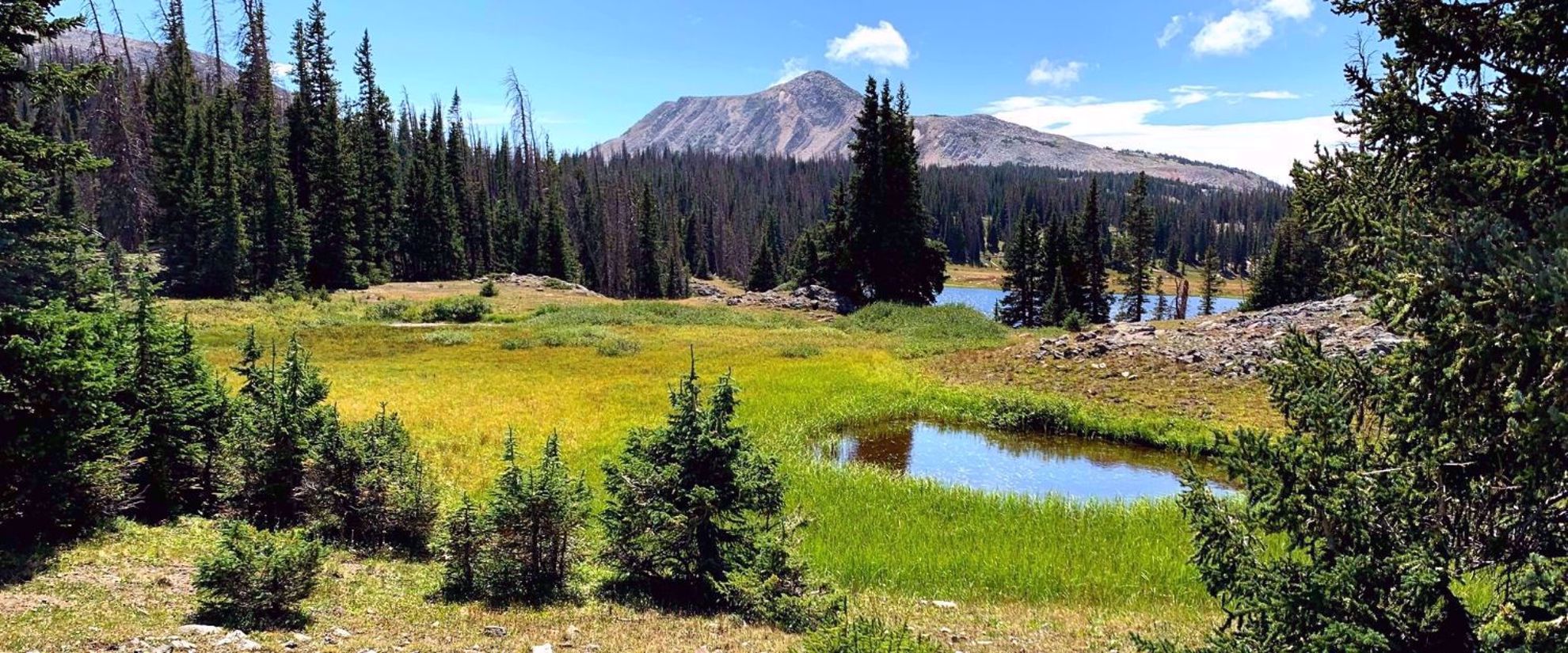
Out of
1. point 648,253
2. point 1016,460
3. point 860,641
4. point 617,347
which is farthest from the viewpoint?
point 648,253

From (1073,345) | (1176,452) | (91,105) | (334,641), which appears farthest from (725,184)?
(334,641)

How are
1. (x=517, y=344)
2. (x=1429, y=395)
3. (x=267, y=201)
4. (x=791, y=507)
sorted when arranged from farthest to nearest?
(x=267, y=201) → (x=517, y=344) → (x=791, y=507) → (x=1429, y=395)

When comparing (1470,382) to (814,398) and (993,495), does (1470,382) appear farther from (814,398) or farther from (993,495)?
(814,398)

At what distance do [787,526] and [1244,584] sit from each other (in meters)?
5.71

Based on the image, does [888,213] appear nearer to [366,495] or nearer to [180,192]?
[366,495]

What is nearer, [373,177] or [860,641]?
[860,641]

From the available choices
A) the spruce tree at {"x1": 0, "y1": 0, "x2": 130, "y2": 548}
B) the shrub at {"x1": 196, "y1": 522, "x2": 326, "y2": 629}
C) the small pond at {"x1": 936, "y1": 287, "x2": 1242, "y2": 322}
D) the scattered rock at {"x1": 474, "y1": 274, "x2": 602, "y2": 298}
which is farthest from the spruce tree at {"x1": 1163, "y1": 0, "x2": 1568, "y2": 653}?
the small pond at {"x1": 936, "y1": 287, "x2": 1242, "y2": 322}

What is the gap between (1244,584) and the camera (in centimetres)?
535

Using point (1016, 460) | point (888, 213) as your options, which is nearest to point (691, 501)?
point (1016, 460)

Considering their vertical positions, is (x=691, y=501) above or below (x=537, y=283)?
below

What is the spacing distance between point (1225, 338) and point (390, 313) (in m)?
50.8

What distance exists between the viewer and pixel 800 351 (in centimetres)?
3953

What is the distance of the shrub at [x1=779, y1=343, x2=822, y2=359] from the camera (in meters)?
38.8

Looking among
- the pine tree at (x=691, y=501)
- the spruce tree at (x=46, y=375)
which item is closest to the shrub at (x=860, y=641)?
the pine tree at (x=691, y=501)
